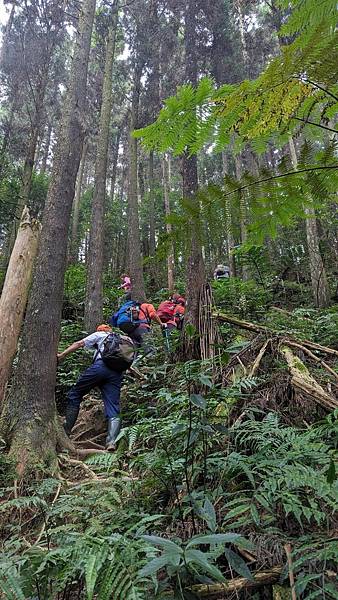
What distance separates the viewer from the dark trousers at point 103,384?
514cm

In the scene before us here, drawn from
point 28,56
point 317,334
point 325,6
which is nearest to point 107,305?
point 317,334

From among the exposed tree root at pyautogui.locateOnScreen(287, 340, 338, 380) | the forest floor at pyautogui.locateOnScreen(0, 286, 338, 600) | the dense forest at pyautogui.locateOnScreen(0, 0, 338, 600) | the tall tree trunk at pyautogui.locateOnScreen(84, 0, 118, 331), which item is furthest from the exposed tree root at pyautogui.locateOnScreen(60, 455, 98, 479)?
the tall tree trunk at pyautogui.locateOnScreen(84, 0, 118, 331)

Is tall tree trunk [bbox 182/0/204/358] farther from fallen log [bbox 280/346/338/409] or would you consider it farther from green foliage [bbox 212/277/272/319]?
green foliage [bbox 212/277/272/319]

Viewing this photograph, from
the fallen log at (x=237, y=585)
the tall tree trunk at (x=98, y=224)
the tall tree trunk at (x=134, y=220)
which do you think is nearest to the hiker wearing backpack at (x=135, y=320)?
the tall tree trunk at (x=98, y=224)

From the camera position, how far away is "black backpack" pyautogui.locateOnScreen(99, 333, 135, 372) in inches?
201

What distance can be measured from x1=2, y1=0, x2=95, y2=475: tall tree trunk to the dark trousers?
54cm

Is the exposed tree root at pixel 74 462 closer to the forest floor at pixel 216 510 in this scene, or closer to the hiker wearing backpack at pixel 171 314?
the forest floor at pixel 216 510

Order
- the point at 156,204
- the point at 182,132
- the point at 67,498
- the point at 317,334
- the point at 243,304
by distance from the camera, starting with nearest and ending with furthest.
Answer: the point at 182,132
the point at 67,498
the point at 317,334
the point at 243,304
the point at 156,204

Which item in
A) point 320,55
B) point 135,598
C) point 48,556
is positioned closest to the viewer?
point 135,598

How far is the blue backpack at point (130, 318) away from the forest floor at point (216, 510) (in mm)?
3693

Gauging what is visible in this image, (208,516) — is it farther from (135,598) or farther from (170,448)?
(170,448)

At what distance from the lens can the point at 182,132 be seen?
239 centimetres

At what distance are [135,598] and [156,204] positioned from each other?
85.4 feet

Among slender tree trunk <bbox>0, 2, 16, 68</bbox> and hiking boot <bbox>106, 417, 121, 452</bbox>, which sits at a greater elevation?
slender tree trunk <bbox>0, 2, 16, 68</bbox>
